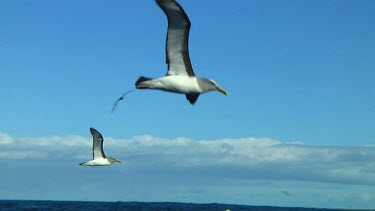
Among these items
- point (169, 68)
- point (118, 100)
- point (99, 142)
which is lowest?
point (118, 100)

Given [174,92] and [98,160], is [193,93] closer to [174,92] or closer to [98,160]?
[174,92]

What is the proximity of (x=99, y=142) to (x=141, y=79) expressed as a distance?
77.9 feet

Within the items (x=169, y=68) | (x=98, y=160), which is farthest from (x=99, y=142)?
(x=169, y=68)

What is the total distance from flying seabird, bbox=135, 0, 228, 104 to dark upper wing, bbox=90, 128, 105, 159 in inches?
876

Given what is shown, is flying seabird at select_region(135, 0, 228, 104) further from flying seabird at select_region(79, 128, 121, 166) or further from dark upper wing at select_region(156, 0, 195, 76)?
flying seabird at select_region(79, 128, 121, 166)

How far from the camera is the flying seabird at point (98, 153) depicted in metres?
37.8

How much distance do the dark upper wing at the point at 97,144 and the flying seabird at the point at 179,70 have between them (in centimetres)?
2225

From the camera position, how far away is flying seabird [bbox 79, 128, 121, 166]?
37.8 metres

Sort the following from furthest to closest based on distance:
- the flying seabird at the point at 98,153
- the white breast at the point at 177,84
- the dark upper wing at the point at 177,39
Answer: the flying seabird at the point at 98,153, the white breast at the point at 177,84, the dark upper wing at the point at 177,39

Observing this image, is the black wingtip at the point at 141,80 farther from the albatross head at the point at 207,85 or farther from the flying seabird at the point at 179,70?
the albatross head at the point at 207,85

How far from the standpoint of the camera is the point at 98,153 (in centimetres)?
3909

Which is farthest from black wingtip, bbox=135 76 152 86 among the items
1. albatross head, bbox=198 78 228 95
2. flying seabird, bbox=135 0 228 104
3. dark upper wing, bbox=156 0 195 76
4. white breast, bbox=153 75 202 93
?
albatross head, bbox=198 78 228 95

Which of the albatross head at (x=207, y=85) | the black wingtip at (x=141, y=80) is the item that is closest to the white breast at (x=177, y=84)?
the albatross head at (x=207, y=85)

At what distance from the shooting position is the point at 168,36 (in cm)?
1523
